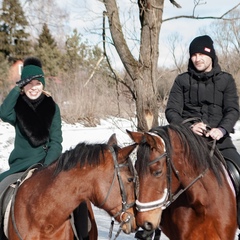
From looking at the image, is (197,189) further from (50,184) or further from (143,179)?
(50,184)

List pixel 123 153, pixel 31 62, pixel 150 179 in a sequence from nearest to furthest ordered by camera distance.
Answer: pixel 123 153, pixel 150 179, pixel 31 62

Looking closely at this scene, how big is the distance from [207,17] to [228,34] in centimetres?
3634

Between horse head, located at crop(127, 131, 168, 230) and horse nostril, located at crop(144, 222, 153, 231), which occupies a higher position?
horse head, located at crop(127, 131, 168, 230)

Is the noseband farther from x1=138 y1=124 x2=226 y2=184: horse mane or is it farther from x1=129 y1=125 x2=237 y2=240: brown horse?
x1=138 y1=124 x2=226 y2=184: horse mane

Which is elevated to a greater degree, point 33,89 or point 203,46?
point 203,46

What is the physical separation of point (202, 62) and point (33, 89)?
160 centimetres

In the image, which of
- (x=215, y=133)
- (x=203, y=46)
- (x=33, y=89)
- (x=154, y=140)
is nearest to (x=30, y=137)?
(x=33, y=89)

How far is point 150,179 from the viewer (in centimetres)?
346

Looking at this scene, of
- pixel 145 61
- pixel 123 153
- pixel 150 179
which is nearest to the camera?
pixel 123 153

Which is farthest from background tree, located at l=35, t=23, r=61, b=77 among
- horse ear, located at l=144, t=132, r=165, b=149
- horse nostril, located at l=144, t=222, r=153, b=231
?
horse nostril, located at l=144, t=222, r=153, b=231

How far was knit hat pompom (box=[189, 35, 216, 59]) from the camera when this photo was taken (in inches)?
165

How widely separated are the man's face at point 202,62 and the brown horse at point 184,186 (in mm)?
738

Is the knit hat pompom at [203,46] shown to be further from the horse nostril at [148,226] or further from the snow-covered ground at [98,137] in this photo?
the snow-covered ground at [98,137]

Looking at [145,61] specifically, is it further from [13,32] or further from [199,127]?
[13,32]
